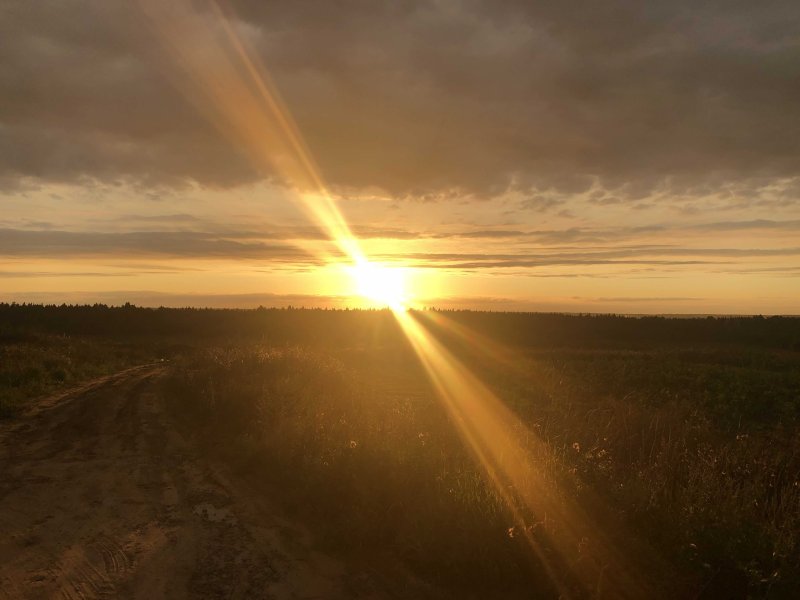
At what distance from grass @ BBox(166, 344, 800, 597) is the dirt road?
655 mm

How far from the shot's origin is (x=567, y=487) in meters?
6.86

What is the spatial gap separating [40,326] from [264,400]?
73886 mm

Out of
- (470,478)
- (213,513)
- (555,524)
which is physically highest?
(470,478)

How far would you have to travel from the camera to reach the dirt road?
5.26 metres

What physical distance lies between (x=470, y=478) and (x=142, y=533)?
12.7 ft

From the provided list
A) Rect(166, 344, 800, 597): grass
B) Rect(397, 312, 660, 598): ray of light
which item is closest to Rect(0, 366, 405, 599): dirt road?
Rect(166, 344, 800, 597): grass

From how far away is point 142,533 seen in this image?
251 inches

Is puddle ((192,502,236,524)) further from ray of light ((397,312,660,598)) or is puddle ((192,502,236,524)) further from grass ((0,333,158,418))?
grass ((0,333,158,418))

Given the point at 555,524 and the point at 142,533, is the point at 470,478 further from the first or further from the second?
the point at 142,533

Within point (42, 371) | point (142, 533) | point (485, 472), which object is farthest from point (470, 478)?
point (42, 371)

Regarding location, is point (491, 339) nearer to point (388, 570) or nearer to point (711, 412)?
point (711, 412)

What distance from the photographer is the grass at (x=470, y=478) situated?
18.2 feet

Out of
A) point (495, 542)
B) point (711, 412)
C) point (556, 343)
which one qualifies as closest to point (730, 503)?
point (495, 542)

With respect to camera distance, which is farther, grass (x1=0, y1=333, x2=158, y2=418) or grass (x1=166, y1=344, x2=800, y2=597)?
grass (x1=0, y1=333, x2=158, y2=418)
